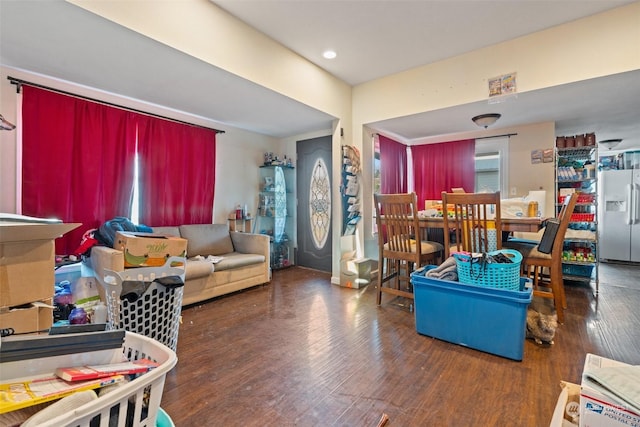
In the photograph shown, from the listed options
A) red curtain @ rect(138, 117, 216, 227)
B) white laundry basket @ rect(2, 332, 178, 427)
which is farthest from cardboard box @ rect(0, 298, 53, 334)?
red curtain @ rect(138, 117, 216, 227)

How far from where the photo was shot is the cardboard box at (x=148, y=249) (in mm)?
2199

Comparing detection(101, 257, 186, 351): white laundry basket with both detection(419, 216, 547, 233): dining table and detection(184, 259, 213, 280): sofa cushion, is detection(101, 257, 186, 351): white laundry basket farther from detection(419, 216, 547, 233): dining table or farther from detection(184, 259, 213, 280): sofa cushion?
detection(419, 216, 547, 233): dining table

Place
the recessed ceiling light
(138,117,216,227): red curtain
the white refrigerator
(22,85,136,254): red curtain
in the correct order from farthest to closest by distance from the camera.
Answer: the white refrigerator
(138,117,216,227): red curtain
the recessed ceiling light
(22,85,136,254): red curtain

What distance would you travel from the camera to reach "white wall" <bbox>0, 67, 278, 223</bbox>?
2.57 meters

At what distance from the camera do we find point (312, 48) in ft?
10.0

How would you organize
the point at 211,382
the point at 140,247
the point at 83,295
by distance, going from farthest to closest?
the point at 83,295
the point at 140,247
the point at 211,382

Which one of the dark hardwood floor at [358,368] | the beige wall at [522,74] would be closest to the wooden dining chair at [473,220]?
the dark hardwood floor at [358,368]

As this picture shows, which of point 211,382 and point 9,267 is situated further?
point 211,382

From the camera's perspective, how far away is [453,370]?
1.86 m

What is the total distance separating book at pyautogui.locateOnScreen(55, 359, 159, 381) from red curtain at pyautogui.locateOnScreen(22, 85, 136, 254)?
8.95 feet

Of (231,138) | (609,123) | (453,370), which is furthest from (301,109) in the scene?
(609,123)

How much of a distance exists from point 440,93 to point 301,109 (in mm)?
1622

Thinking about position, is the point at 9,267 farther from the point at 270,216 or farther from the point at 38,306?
the point at 270,216

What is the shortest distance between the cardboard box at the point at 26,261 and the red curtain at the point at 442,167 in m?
4.95
